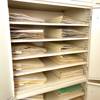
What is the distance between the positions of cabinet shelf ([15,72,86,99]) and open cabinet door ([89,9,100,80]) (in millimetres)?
134

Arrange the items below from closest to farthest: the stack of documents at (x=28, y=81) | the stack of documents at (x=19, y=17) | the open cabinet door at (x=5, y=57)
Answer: the open cabinet door at (x=5, y=57) → the stack of documents at (x=19, y=17) → the stack of documents at (x=28, y=81)

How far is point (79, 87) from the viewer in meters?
1.21

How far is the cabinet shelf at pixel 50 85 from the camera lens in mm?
861

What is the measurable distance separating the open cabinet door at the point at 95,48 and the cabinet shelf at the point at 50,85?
134 millimetres

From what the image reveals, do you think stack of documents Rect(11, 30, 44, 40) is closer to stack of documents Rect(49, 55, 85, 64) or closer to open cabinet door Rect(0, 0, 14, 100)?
open cabinet door Rect(0, 0, 14, 100)

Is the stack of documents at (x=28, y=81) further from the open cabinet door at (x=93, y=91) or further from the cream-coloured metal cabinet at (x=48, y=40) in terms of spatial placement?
the open cabinet door at (x=93, y=91)

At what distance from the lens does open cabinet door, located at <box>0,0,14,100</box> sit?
2.18 feet

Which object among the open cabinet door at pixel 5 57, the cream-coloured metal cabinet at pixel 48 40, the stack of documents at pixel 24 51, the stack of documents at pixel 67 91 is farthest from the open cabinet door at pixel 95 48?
the open cabinet door at pixel 5 57

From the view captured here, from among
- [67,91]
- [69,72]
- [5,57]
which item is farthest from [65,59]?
[5,57]

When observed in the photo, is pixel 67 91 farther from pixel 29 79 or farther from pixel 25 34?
pixel 25 34

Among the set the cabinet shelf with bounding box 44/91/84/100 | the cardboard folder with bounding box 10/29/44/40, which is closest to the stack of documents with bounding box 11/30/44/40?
the cardboard folder with bounding box 10/29/44/40

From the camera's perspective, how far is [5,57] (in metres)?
0.71

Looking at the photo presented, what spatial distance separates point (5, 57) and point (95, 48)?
85 centimetres

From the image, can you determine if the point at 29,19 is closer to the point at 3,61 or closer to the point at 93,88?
the point at 3,61
